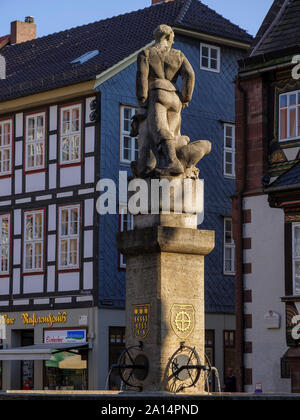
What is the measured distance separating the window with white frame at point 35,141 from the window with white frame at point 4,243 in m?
1.88

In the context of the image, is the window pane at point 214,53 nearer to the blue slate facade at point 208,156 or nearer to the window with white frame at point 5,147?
the blue slate facade at point 208,156

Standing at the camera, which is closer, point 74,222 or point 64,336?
point 64,336

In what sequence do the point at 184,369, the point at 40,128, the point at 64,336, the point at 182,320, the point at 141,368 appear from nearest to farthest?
the point at 184,369
the point at 141,368
the point at 182,320
the point at 64,336
the point at 40,128

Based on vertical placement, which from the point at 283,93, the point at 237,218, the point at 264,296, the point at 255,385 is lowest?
the point at 255,385

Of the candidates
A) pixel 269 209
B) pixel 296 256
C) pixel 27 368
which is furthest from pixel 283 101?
pixel 27 368

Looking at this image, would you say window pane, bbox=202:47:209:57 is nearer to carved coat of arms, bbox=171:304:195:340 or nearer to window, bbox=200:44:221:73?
window, bbox=200:44:221:73

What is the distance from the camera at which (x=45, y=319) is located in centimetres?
3500

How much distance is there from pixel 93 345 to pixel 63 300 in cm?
204

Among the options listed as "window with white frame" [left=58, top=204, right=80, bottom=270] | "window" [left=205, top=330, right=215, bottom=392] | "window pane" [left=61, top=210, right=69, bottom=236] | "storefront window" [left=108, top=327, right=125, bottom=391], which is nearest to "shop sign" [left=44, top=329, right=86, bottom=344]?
"storefront window" [left=108, top=327, right=125, bottom=391]

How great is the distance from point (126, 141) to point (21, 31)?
11890mm

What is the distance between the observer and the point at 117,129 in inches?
1368

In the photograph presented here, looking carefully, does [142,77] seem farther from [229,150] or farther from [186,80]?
[229,150]
